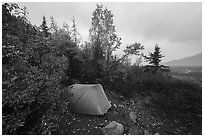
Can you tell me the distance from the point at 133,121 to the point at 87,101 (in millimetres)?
2542

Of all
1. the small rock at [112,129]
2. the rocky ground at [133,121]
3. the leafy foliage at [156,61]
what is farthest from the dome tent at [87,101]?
the leafy foliage at [156,61]

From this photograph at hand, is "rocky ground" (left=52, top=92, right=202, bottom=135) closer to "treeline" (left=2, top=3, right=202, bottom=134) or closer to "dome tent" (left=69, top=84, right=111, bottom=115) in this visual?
"dome tent" (left=69, top=84, right=111, bottom=115)

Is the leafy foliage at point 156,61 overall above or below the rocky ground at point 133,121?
above

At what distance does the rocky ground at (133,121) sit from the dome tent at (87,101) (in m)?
0.25

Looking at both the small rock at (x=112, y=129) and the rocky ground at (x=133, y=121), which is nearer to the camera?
the small rock at (x=112, y=129)

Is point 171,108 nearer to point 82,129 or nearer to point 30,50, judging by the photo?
point 82,129

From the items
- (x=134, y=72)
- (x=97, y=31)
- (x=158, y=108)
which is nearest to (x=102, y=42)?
(x=97, y=31)

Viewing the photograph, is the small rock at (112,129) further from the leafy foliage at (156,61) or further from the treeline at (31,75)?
the leafy foliage at (156,61)

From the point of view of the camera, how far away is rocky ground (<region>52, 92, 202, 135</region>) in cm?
505

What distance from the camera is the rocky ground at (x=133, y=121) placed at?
5051mm

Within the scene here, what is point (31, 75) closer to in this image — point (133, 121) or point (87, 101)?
point (87, 101)

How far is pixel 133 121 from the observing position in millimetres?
6352

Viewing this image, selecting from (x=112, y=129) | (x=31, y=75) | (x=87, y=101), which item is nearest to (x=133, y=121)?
(x=112, y=129)

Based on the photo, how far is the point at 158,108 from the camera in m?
8.17
